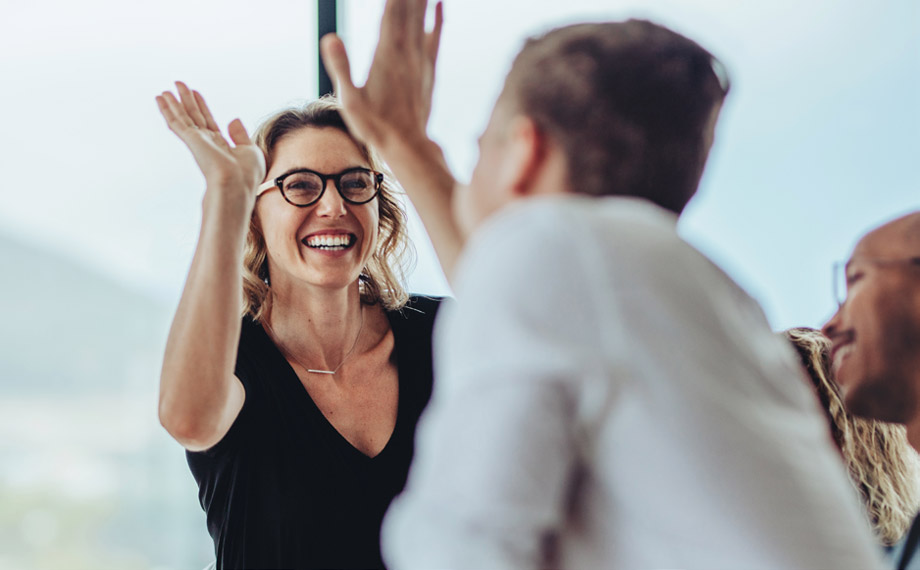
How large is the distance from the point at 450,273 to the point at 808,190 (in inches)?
98.0

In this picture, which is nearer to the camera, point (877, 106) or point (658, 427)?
point (658, 427)

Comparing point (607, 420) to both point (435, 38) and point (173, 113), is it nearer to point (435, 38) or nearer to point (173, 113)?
point (435, 38)

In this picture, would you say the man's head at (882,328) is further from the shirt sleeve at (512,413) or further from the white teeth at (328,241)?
the white teeth at (328,241)

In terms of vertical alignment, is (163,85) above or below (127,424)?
above

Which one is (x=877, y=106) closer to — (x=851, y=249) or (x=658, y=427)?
(x=851, y=249)

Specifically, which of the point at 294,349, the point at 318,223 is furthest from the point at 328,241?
the point at 294,349

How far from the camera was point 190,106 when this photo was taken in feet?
4.52

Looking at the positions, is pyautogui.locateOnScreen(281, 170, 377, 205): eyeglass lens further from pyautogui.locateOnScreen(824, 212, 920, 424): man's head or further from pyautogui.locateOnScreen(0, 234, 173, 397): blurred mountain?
pyautogui.locateOnScreen(824, 212, 920, 424): man's head

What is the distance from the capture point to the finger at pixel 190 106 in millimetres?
1370

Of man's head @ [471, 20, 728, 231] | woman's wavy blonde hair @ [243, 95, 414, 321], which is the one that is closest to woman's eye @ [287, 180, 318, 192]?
woman's wavy blonde hair @ [243, 95, 414, 321]

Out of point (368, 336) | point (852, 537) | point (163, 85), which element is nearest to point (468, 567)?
point (852, 537)

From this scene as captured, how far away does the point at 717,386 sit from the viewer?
54 cm

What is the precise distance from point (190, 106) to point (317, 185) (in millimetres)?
444

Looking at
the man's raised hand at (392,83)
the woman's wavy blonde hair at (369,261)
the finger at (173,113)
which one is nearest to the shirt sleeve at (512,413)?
the man's raised hand at (392,83)
